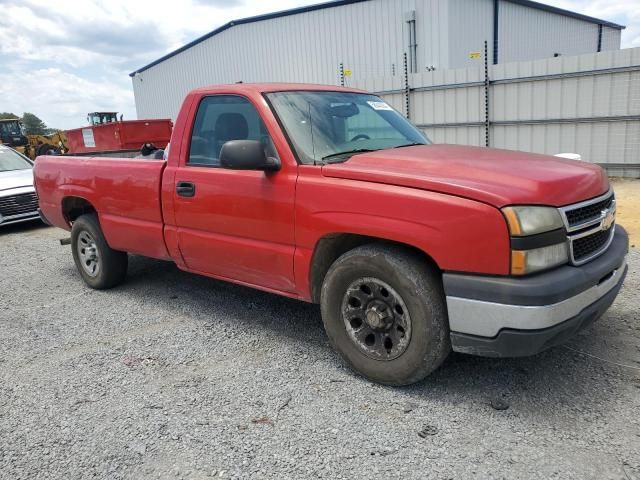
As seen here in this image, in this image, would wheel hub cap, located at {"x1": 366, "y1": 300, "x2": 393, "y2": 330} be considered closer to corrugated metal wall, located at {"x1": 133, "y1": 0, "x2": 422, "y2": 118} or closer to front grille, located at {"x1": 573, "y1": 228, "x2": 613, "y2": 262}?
front grille, located at {"x1": 573, "y1": 228, "x2": 613, "y2": 262}

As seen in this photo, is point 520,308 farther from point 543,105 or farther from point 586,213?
point 543,105

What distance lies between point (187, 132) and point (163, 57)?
92.0ft

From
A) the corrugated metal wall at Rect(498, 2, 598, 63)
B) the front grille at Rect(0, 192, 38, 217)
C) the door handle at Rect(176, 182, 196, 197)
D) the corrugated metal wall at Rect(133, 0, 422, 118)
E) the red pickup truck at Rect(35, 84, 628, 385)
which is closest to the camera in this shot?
the red pickup truck at Rect(35, 84, 628, 385)

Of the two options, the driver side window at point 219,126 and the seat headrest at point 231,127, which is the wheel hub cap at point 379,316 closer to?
the driver side window at point 219,126

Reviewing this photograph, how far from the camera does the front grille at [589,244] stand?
111 inches

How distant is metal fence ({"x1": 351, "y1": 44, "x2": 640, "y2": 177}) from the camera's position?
10.2m

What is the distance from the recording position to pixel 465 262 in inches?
106

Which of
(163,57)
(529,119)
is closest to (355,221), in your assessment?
(529,119)

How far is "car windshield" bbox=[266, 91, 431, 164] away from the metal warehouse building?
12.2m

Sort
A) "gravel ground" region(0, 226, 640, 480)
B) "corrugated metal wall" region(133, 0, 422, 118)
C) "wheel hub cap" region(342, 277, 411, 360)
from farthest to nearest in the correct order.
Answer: "corrugated metal wall" region(133, 0, 422, 118) < "wheel hub cap" region(342, 277, 411, 360) < "gravel ground" region(0, 226, 640, 480)

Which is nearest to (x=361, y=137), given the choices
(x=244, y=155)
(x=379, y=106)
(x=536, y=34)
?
(x=379, y=106)

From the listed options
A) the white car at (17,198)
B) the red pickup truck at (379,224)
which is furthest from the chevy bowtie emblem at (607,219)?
the white car at (17,198)

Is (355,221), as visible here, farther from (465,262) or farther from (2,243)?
(2,243)

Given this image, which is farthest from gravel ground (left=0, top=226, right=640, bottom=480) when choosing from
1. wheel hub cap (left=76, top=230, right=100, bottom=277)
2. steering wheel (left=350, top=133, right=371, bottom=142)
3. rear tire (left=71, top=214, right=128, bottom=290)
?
steering wheel (left=350, top=133, right=371, bottom=142)
